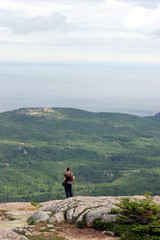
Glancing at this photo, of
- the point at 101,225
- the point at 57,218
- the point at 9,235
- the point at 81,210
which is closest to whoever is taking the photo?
the point at 9,235

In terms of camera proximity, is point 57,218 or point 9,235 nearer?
point 9,235

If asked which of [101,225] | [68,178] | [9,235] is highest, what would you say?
[68,178]

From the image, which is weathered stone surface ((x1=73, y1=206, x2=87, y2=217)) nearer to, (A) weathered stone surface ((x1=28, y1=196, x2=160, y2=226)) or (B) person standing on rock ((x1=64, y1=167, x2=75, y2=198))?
(A) weathered stone surface ((x1=28, y1=196, x2=160, y2=226))

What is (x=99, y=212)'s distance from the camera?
3078cm

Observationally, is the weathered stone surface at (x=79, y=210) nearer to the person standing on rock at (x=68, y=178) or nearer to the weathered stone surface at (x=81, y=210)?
the weathered stone surface at (x=81, y=210)

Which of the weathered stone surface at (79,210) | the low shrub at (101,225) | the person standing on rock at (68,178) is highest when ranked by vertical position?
the person standing on rock at (68,178)

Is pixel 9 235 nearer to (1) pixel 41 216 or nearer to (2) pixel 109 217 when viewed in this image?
(1) pixel 41 216

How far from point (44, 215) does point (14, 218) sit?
5341 mm

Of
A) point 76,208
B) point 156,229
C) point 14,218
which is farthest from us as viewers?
point 14,218

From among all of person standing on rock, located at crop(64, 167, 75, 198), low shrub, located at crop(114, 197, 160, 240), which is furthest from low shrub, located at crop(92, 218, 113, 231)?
person standing on rock, located at crop(64, 167, 75, 198)

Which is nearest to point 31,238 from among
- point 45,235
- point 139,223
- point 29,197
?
point 45,235

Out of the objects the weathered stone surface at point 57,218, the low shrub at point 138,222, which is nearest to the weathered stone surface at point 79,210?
the weathered stone surface at point 57,218

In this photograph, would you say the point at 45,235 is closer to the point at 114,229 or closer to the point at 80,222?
the point at 80,222

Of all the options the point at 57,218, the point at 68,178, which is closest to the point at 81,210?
the point at 57,218
